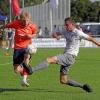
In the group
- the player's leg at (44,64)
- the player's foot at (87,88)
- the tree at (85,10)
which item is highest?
the tree at (85,10)

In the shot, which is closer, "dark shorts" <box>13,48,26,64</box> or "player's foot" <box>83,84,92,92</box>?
"player's foot" <box>83,84,92,92</box>

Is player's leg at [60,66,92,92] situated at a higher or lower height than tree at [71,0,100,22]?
lower

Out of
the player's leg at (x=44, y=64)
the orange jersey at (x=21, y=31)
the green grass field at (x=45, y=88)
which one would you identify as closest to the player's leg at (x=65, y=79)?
the green grass field at (x=45, y=88)

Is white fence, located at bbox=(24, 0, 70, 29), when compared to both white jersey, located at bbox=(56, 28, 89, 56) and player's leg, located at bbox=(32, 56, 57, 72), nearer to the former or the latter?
white jersey, located at bbox=(56, 28, 89, 56)

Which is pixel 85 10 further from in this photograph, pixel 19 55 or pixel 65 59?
pixel 65 59

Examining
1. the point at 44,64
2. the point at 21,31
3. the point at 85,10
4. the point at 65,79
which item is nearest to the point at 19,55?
the point at 21,31

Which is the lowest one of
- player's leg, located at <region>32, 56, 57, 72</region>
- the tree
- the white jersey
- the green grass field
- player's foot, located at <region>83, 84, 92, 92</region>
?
the green grass field

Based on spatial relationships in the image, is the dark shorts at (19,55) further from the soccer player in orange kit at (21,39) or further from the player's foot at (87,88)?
the player's foot at (87,88)

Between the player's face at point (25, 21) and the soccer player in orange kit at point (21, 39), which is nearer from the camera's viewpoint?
the player's face at point (25, 21)

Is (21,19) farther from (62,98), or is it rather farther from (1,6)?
(1,6)

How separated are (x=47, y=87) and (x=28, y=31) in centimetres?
164

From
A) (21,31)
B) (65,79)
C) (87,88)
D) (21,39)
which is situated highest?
(21,31)

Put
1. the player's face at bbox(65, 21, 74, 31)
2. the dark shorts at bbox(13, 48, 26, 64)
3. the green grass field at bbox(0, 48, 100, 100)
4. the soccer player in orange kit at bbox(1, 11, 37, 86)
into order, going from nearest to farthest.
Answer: the green grass field at bbox(0, 48, 100, 100) → the player's face at bbox(65, 21, 74, 31) → the soccer player in orange kit at bbox(1, 11, 37, 86) → the dark shorts at bbox(13, 48, 26, 64)

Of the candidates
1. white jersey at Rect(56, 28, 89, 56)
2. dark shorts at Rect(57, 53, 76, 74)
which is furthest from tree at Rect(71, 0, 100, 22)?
dark shorts at Rect(57, 53, 76, 74)
